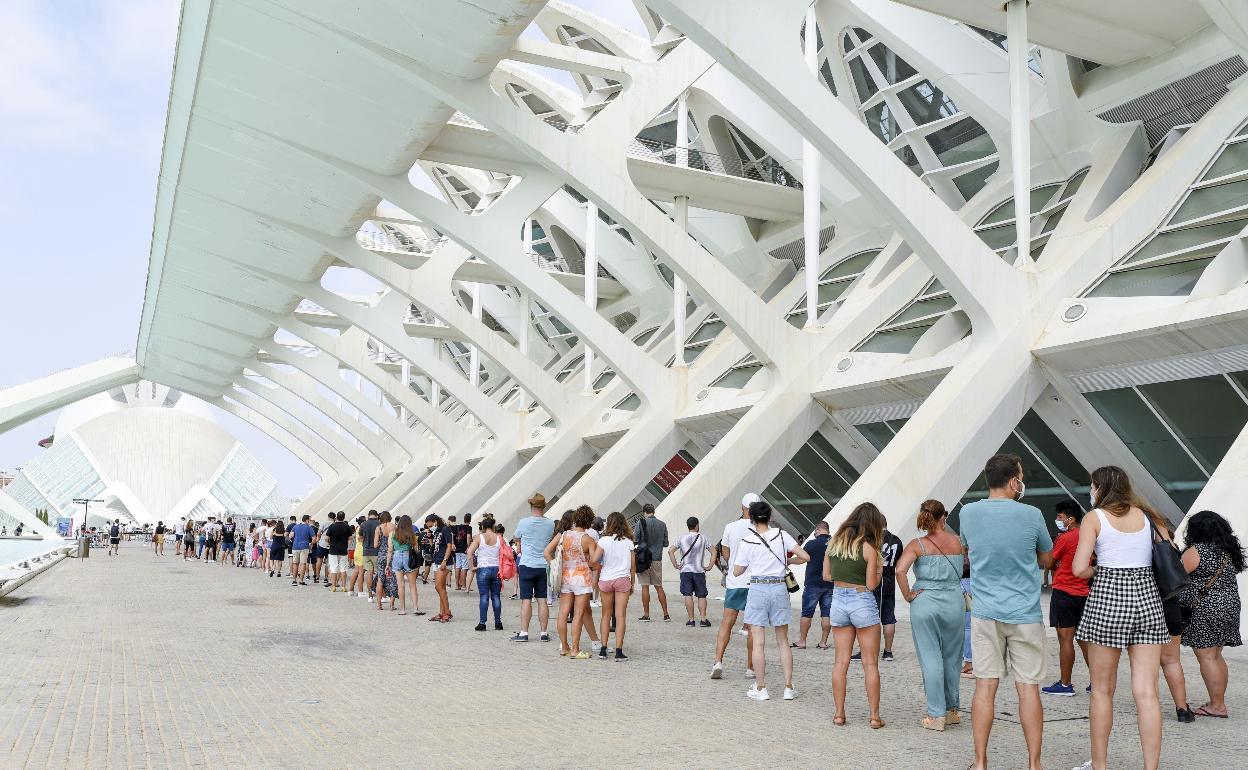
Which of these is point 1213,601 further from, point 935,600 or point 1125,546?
point 1125,546

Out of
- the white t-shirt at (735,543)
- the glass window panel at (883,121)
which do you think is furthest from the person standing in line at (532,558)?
the glass window panel at (883,121)

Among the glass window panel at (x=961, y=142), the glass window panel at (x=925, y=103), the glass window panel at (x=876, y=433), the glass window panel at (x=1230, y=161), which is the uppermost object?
the glass window panel at (x=925, y=103)

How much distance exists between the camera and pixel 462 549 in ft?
53.9

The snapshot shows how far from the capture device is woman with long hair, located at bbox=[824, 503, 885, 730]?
586 cm

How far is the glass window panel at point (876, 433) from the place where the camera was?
57.6 ft

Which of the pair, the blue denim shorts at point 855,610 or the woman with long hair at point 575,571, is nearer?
the blue denim shorts at point 855,610

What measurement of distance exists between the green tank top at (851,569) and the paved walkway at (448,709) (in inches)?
30.7

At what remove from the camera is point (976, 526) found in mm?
4797

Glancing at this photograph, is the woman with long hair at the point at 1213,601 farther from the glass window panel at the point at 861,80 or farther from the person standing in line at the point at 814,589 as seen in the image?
the glass window panel at the point at 861,80

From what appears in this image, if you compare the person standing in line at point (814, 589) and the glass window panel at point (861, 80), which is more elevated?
the glass window panel at point (861, 80)

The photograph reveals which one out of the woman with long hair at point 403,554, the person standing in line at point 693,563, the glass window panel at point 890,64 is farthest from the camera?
the glass window panel at point 890,64

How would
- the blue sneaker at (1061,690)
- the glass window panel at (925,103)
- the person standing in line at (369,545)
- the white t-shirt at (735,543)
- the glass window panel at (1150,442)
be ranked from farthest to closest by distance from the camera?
the glass window panel at (925,103) < the person standing in line at (369,545) < the glass window panel at (1150,442) < the white t-shirt at (735,543) < the blue sneaker at (1061,690)

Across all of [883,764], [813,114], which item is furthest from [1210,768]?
[813,114]

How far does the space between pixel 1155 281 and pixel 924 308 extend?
4645 millimetres
